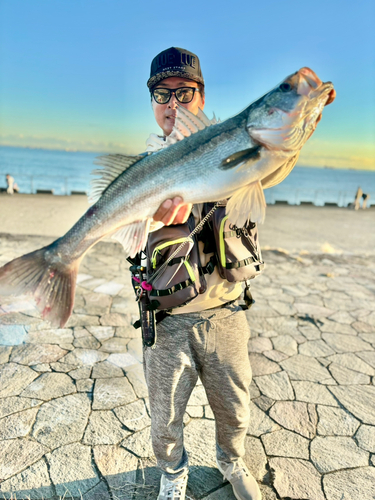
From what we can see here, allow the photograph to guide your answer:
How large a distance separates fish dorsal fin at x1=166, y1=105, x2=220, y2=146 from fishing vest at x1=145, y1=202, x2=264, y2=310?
22.4 inches

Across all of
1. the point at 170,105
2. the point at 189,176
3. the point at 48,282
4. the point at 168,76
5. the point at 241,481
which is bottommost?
the point at 241,481

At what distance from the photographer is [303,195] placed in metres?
67.2

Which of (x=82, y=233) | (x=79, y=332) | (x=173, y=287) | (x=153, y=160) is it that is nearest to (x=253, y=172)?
(x=153, y=160)

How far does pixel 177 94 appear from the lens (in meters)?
2.58

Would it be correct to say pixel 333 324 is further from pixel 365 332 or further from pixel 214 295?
pixel 214 295

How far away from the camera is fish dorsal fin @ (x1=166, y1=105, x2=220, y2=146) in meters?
2.07

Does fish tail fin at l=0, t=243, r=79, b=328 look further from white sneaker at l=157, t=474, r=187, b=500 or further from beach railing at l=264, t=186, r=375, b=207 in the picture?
beach railing at l=264, t=186, r=375, b=207

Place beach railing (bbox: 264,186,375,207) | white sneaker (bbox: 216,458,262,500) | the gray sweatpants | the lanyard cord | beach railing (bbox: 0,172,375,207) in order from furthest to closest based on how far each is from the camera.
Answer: beach railing (bbox: 264,186,375,207) < beach railing (bbox: 0,172,375,207) < white sneaker (bbox: 216,458,262,500) < the gray sweatpants < the lanyard cord

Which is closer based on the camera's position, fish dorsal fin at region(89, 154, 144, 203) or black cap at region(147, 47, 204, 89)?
fish dorsal fin at region(89, 154, 144, 203)

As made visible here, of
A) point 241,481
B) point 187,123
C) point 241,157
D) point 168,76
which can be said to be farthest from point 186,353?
point 168,76

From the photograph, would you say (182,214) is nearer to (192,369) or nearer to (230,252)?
(230,252)

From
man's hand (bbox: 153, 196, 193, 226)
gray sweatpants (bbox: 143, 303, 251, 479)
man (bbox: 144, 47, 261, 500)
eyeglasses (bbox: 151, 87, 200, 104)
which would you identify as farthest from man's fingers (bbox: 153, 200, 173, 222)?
eyeglasses (bbox: 151, 87, 200, 104)

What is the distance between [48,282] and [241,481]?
2.15 metres

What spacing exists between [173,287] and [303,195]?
6955 centimetres
